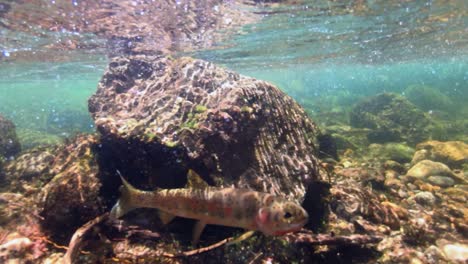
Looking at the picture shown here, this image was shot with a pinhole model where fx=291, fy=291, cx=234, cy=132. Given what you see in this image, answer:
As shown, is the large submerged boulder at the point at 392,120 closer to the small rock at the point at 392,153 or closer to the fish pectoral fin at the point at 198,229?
the small rock at the point at 392,153

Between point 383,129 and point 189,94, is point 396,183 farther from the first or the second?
point 383,129

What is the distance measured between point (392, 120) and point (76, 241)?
22438mm

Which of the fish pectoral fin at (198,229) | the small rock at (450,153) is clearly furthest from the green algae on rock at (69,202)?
the small rock at (450,153)

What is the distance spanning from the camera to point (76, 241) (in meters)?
4.99

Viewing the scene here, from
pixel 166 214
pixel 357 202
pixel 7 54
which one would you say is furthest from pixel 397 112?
pixel 7 54

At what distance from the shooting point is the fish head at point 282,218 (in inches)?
145

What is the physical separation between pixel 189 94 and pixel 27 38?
1397 cm

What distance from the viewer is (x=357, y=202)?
21.4 ft

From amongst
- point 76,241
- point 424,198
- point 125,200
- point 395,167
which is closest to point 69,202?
point 76,241

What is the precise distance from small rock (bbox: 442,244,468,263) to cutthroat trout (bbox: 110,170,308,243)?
4035mm

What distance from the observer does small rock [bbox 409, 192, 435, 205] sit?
7828mm

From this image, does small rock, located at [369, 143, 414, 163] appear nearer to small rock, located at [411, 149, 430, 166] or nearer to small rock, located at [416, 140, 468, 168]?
small rock, located at [411, 149, 430, 166]

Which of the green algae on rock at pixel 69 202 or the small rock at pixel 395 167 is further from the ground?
the green algae on rock at pixel 69 202

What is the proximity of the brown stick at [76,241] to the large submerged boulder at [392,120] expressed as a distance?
16.3m
